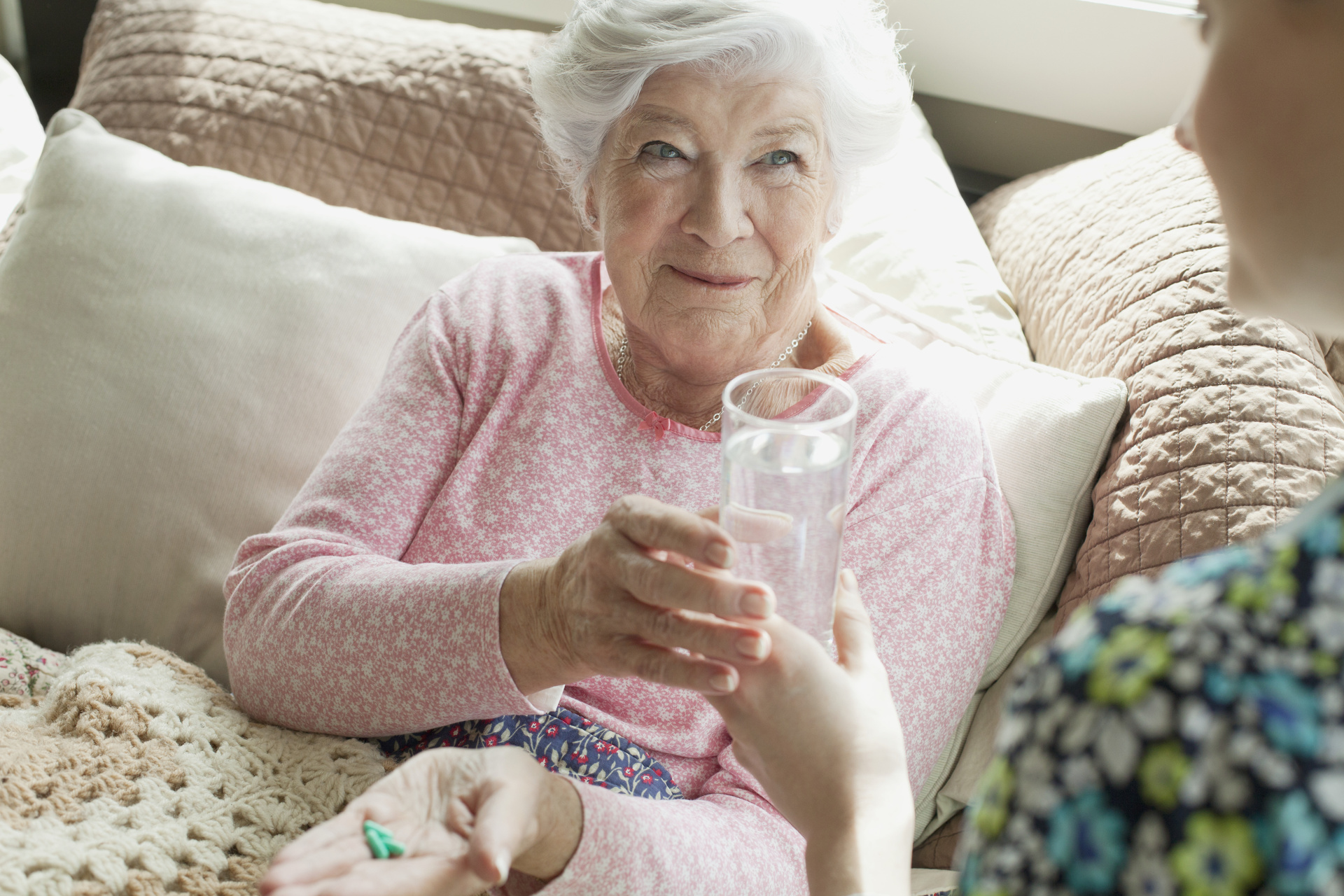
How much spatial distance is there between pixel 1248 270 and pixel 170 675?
1.16 meters

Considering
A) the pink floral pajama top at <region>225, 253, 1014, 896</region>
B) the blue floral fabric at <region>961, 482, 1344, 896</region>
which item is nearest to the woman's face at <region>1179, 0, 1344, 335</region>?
the blue floral fabric at <region>961, 482, 1344, 896</region>

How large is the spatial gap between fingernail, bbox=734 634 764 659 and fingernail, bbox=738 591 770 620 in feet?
0.08

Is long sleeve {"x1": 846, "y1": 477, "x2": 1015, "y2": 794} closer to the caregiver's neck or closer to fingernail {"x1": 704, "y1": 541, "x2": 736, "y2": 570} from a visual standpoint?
the caregiver's neck

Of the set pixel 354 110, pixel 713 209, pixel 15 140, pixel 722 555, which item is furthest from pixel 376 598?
pixel 15 140

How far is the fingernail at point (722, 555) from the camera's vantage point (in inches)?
32.8

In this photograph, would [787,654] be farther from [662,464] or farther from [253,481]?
[253,481]

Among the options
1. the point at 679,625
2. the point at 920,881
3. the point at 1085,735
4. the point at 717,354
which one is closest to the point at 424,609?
the point at 679,625

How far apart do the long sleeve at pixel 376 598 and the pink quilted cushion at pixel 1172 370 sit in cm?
70

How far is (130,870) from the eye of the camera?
3.21ft

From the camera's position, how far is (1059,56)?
6.84 ft

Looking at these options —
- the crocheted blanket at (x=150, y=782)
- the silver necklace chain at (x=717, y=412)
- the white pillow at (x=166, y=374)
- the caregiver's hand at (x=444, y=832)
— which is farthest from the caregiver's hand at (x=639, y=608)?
the white pillow at (x=166, y=374)

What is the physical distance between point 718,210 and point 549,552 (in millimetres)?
460

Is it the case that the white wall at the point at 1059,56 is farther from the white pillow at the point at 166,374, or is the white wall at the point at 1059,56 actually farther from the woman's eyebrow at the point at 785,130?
the white pillow at the point at 166,374

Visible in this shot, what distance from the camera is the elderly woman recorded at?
1089 mm
